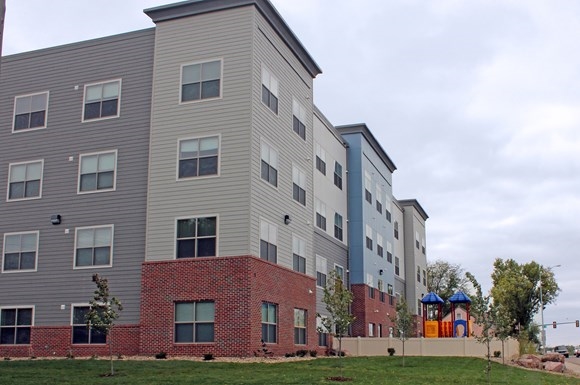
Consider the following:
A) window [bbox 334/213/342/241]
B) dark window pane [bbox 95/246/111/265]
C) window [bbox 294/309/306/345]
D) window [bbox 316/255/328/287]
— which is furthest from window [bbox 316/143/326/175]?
dark window pane [bbox 95/246/111/265]

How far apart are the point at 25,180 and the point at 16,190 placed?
2.40ft

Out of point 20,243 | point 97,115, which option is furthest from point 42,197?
point 97,115

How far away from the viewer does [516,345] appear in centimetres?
4669

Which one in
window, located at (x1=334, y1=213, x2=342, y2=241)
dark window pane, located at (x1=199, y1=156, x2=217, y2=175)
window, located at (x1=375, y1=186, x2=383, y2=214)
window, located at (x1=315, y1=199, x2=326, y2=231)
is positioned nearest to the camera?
dark window pane, located at (x1=199, y1=156, x2=217, y2=175)

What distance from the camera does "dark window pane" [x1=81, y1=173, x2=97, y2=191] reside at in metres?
33.7

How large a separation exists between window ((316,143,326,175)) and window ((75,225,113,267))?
1546 centimetres

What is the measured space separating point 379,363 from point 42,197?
1767 cm

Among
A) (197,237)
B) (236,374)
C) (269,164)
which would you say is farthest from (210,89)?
(236,374)

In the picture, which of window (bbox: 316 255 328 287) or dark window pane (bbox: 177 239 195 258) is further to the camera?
window (bbox: 316 255 328 287)

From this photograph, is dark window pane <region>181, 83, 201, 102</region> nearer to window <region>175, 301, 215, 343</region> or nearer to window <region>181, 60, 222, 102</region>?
window <region>181, 60, 222, 102</region>

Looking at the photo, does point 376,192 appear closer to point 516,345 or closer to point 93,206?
point 516,345

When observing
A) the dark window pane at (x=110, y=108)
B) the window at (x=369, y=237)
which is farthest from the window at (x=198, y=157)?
the window at (x=369, y=237)

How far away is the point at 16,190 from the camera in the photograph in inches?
1399

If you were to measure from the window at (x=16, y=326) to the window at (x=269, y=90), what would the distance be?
1466 centimetres
